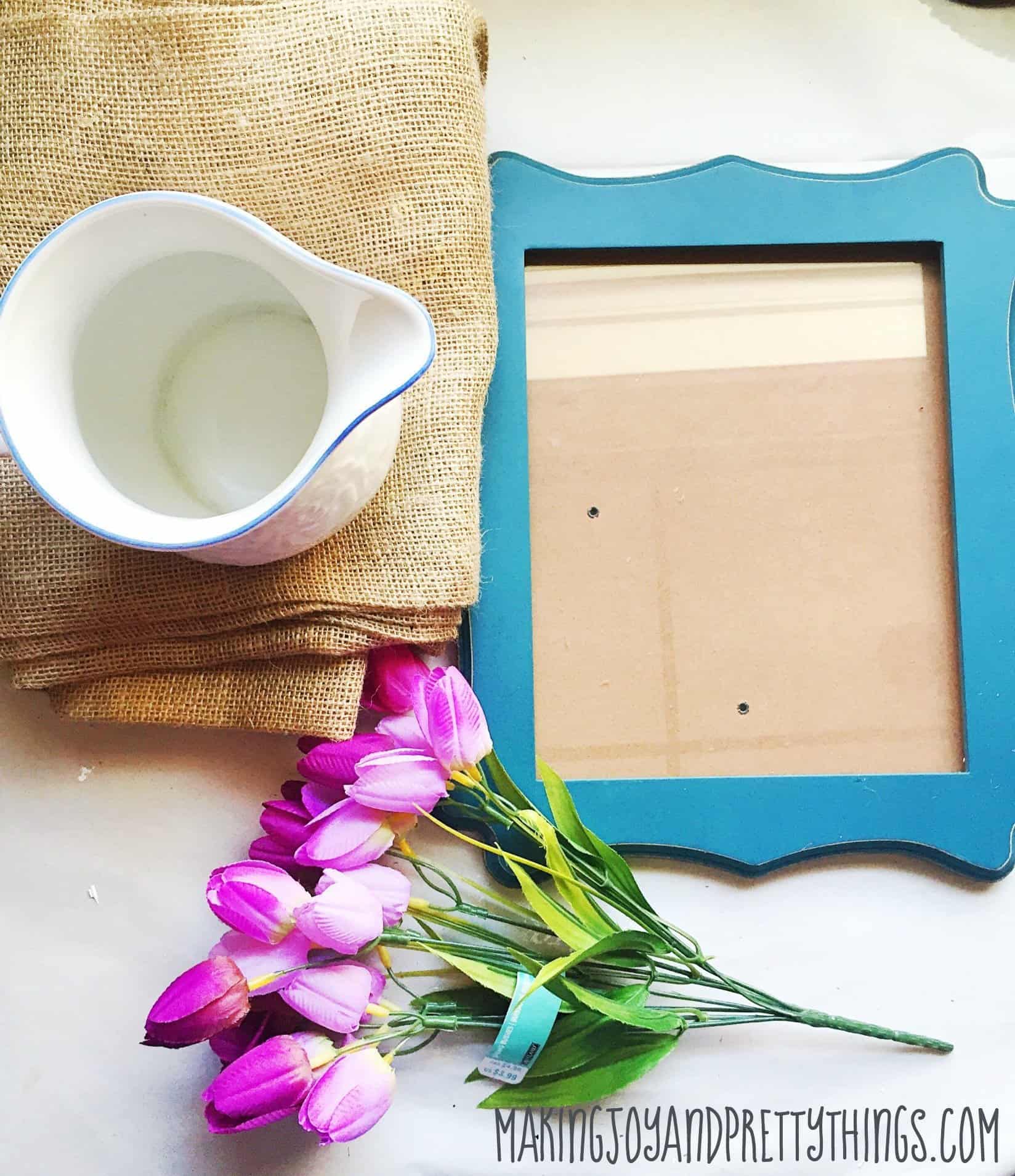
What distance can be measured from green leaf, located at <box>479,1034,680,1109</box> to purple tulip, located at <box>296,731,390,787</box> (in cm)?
18

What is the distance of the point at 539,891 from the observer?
48cm

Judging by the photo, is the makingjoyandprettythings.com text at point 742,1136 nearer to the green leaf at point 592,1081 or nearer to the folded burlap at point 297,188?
the green leaf at point 592,1081

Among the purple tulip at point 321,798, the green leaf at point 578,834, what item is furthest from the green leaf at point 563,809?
the purple tulip at point 321,798

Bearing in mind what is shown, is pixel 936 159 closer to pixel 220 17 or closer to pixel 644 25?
pixel 644 25

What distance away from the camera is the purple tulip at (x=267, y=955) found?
48cm

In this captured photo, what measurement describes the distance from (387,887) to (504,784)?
0.07 meters

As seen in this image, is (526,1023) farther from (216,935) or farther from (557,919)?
(216,935)

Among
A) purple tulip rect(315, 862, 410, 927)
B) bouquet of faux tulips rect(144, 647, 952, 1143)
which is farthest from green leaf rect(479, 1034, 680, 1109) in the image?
purple tulip rect(315, 862, 410, 927)

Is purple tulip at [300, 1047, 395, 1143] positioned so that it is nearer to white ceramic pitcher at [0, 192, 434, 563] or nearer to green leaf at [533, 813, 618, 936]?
green leaf at [533, 813, 618, 936]

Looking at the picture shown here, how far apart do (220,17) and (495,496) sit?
0.27m

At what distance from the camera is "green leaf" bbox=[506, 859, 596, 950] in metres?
0.48

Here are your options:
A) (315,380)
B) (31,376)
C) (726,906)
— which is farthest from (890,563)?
(31,376)

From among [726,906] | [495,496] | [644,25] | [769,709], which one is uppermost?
[644,25]

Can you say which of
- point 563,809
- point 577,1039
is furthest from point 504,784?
point 577,1039
